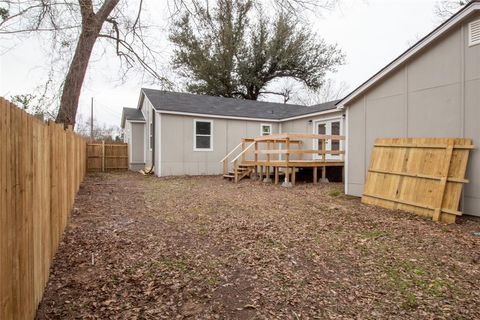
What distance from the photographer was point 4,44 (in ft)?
20.0

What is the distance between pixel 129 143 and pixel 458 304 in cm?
1695

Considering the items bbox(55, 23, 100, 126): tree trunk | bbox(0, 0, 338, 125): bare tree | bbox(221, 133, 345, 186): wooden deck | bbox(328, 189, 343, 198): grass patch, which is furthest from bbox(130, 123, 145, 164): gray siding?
bbox(328, 189, 343, 198): grass patch

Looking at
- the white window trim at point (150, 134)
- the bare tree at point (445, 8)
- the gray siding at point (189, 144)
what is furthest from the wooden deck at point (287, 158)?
the bare tree at point (445, 8)

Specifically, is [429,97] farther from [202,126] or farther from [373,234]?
[202,126]

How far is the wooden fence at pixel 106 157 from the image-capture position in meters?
16.0

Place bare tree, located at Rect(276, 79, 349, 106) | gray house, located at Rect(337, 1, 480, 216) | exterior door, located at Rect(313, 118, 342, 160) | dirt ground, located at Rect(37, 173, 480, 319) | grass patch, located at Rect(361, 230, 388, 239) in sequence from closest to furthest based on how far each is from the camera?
dirt ground, located at Rect(37, 173, 480, 319), grass patch, located at Rect(361, 230, 388, 239), gray house, located at Rect(337, 1, 480, 216), exterior door, located at Rect(313, 118, 342, 160), bare tree, located at Rect(276, 79, 349, 106)

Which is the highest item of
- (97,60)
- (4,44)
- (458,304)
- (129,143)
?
(97,60)

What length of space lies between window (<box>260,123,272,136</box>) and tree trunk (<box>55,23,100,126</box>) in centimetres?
873

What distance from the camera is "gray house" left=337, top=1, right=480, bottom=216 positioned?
18.6 ft

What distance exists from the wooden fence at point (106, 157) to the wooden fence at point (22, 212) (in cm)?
1414

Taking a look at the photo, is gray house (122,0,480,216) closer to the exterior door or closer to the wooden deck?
the exterior door

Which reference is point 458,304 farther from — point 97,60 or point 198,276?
point 97,60

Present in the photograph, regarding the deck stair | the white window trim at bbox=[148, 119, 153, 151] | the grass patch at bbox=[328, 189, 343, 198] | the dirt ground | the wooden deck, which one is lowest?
the dirt ground

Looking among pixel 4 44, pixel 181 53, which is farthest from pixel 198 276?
pixel 181 53
